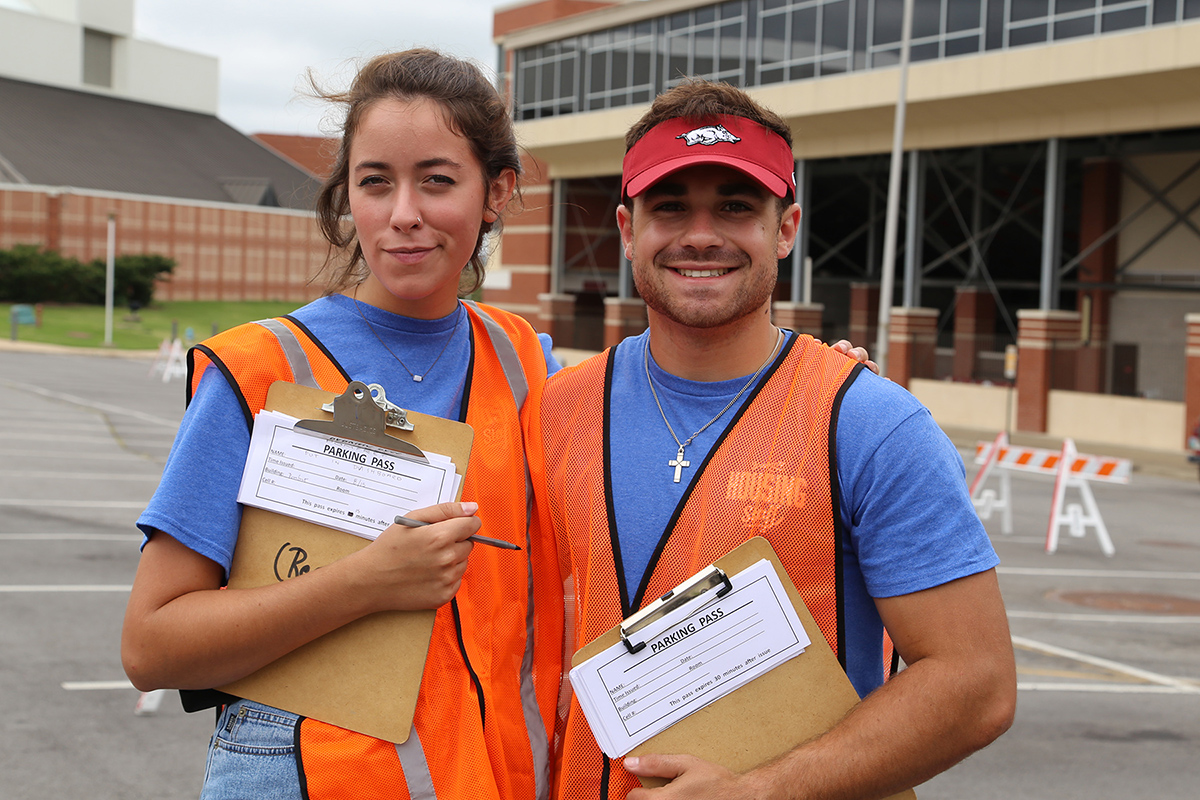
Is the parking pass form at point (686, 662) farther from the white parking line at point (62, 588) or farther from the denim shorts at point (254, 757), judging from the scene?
the white parking line at point (62, 588)

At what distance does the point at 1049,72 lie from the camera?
23.3 meters

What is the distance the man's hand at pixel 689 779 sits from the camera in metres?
2.01

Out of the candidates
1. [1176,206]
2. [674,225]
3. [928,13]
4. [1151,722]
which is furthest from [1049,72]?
[674,225]

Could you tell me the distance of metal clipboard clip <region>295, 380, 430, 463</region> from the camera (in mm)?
2262

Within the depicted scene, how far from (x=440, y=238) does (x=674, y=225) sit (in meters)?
0.51

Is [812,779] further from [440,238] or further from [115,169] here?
[115,169]

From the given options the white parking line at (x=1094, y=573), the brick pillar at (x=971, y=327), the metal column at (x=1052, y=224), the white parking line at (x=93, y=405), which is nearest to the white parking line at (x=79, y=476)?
the white parking line at (x=93, y=405)

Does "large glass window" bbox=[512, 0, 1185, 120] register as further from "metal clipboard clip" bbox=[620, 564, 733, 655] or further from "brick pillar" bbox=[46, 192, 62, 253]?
"brick pillar" bbox=[46, 192, 62, 253]

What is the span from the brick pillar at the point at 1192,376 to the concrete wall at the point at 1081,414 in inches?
13.9

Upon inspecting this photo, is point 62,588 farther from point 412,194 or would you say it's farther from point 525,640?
point 412,194

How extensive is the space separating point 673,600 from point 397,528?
0.55m

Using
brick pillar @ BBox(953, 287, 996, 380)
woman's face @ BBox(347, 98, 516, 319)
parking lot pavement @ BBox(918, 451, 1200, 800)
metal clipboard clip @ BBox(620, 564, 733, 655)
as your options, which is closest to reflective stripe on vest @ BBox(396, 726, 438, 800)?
metal clipboard clip @ BBox(620, 564, 733, 655)

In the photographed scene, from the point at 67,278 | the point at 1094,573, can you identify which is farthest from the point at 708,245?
the point at 67,278

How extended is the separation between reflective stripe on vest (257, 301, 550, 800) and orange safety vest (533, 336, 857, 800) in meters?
0.07
